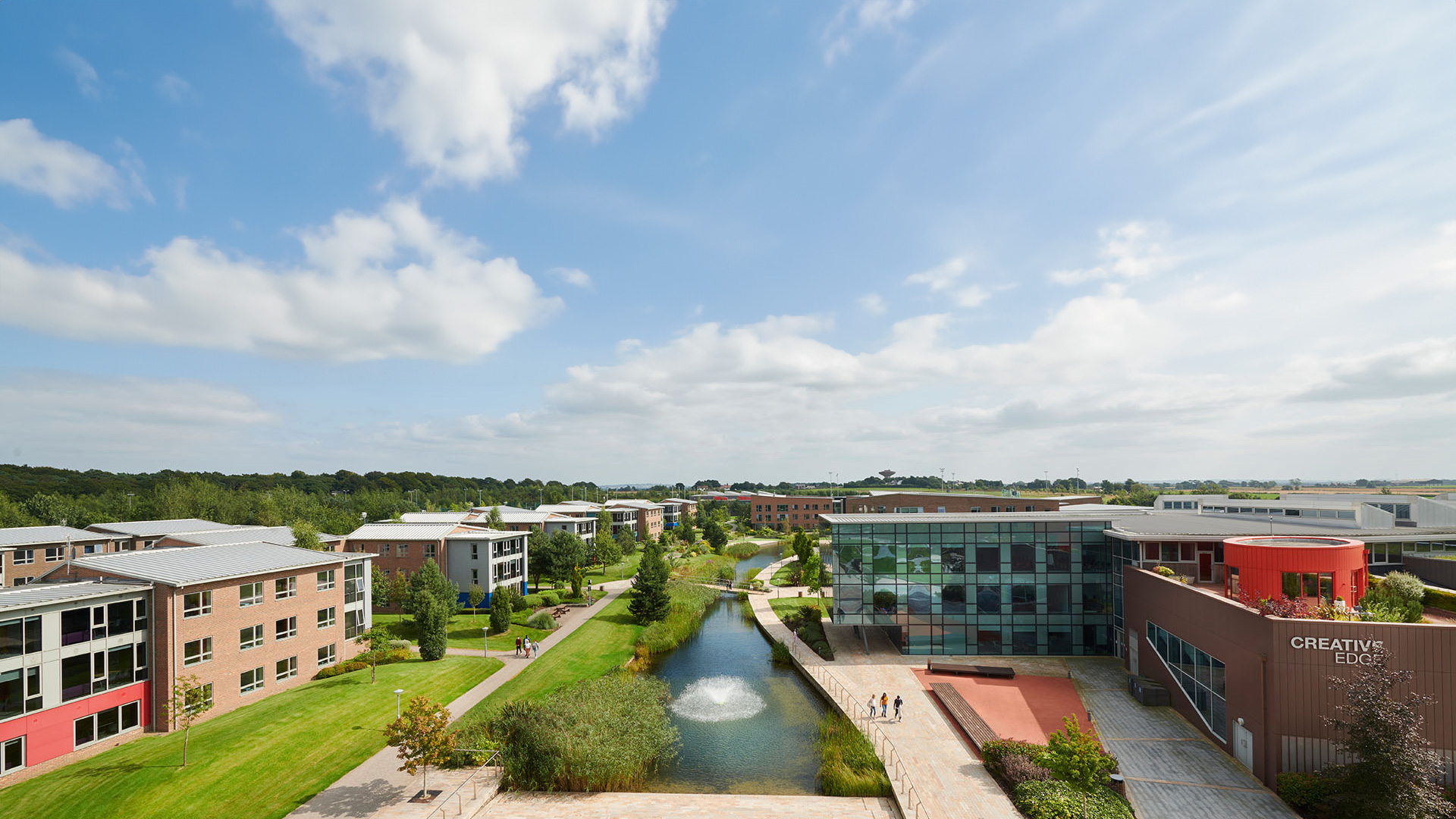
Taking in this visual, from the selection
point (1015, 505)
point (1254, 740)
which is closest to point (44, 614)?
point (1254, 740)

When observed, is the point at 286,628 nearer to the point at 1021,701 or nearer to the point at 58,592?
the point at 58,592

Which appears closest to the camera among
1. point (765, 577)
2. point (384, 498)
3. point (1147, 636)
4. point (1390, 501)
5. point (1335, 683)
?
point (1335, 683)

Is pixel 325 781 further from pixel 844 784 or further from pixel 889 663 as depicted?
pixel 889 663

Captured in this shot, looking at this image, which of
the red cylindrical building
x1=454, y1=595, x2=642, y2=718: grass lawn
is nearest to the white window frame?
x1=454, y1=595, x2=642, y2=718: grass lawn

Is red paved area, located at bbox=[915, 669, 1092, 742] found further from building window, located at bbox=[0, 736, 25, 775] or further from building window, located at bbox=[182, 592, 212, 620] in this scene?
building window, located at bbox=[0, 736, 25, 775]

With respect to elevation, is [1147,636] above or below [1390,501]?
below

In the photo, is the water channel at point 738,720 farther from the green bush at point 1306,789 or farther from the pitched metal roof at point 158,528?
the pitched metal roof at point 158,528

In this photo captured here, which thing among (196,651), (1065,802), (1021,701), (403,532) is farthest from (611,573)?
(1065,802)
